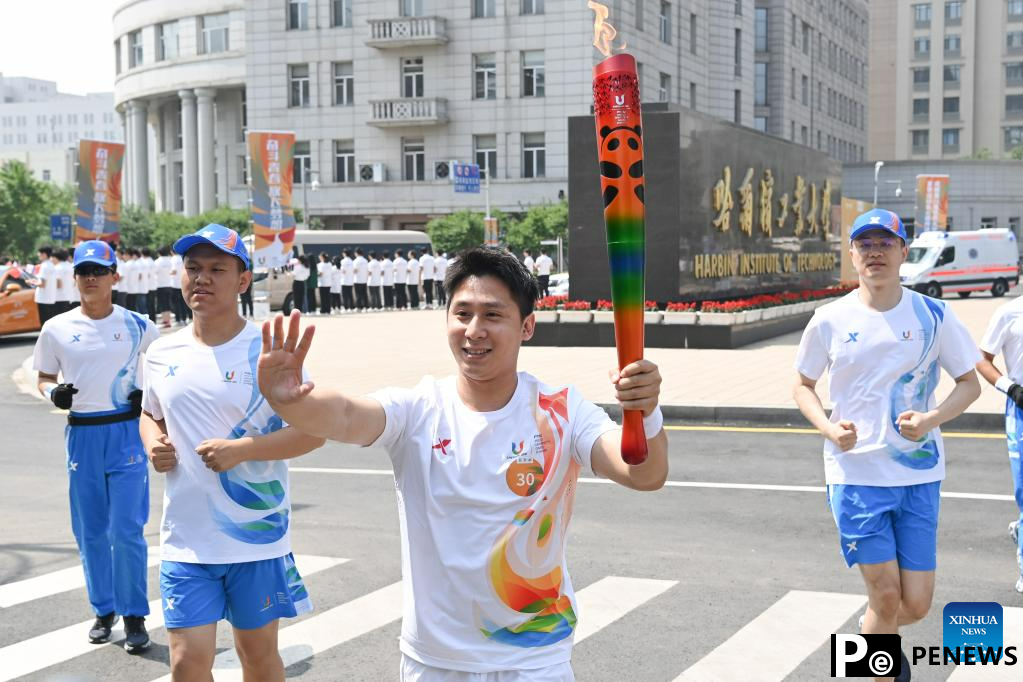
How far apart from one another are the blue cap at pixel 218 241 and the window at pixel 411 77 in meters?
54.9

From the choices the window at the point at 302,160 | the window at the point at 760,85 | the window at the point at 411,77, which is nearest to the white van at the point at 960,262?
the window at the point at 411,77

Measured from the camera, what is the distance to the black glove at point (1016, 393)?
649 cm

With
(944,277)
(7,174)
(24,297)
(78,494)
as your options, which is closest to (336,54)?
(7,174)

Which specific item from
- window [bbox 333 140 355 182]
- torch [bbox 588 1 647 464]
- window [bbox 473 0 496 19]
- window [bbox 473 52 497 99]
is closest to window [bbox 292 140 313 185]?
window [bbox 333 140 355 182]

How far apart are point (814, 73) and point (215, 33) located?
4379 cm

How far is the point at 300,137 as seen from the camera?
197 ft

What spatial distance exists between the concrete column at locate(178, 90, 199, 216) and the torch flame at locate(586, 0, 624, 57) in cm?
6862

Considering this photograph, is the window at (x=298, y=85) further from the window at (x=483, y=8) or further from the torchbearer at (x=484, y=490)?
the torchbearer at (x=484, y=490)

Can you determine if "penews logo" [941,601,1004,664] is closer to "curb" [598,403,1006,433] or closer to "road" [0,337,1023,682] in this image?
A: "road" [0,337,1023,682]

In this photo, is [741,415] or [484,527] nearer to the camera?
[484,527]

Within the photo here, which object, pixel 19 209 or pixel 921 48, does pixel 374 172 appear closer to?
pixel 19 209

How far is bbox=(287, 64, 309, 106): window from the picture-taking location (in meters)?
59.8

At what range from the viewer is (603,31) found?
291 cm

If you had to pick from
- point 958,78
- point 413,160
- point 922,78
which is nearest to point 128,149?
point 413,160
